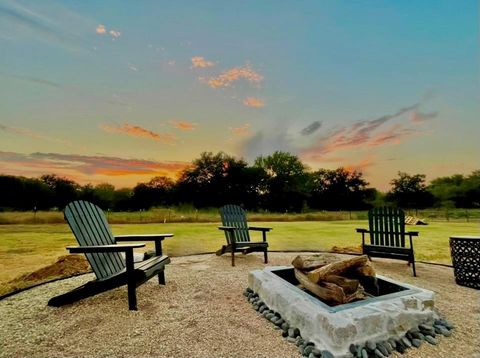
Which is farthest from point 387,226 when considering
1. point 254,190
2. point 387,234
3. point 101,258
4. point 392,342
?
point 254,190

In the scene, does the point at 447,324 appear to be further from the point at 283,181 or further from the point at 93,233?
the point at 283,181

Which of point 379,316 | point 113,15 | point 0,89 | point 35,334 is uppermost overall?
point 113,15

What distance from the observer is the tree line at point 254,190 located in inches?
856

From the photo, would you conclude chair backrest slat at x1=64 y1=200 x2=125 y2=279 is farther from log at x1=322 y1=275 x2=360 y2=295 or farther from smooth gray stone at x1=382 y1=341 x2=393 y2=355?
smooth gray stone at x1=382 y1=341 x2=393 y2=355

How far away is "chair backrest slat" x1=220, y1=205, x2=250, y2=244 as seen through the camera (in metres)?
5.23

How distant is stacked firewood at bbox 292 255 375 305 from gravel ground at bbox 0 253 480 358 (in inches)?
19.9

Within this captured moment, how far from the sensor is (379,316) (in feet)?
6.62

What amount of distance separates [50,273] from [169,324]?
3.01 meters

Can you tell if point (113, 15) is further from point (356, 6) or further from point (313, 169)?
point (313, 169)

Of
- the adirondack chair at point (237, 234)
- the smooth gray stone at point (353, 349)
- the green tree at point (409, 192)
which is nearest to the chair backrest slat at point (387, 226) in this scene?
the adirondack chair at point (237, 234)

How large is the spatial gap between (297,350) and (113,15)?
689 centimetres

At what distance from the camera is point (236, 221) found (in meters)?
5.35

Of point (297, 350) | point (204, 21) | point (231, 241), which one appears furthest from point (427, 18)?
point (297, 350)

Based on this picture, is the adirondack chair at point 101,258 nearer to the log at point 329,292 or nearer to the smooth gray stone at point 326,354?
the log at point 329,292
